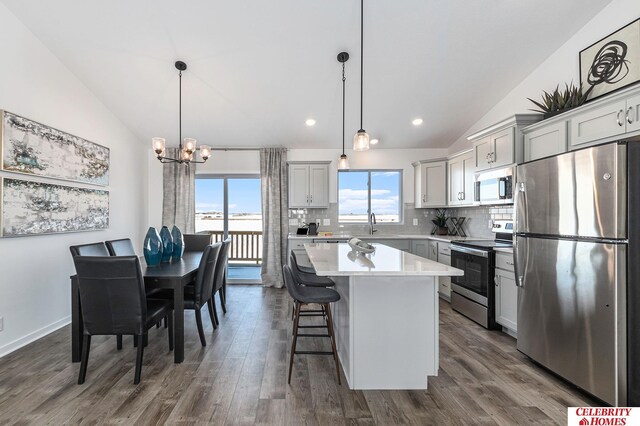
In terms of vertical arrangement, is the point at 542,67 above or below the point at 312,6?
below

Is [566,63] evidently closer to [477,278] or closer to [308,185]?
[477,278]

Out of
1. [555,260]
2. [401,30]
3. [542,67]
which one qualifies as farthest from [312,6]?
[555,260]

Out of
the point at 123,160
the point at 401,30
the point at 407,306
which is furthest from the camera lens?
the point at 123,160

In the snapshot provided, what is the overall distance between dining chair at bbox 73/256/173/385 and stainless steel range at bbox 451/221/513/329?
331 centimetres

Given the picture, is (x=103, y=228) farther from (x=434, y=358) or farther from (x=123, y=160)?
(x=434, y=358)

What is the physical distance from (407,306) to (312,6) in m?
2.76

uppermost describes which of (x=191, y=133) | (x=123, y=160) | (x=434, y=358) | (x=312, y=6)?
(x=312, y=6)

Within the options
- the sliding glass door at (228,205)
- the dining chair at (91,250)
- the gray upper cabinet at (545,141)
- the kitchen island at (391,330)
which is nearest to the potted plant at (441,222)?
the gray upper cabinet at (545,141)

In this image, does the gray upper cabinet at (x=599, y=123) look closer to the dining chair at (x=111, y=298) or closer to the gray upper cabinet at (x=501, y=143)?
the gray upper cabinet at (x=501, y=143)

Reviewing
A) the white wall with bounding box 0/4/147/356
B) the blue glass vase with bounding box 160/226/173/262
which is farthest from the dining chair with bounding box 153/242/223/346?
the white wall with bounding box 0/4/147/356

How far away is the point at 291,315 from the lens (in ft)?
12.3

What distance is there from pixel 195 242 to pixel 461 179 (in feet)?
13.0

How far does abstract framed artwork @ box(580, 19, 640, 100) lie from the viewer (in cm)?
249

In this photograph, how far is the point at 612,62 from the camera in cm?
268
